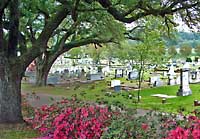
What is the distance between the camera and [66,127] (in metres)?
7.85

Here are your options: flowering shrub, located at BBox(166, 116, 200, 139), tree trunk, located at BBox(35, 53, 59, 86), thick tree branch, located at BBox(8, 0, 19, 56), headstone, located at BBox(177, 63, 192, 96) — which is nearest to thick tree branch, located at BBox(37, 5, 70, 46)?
thick tree branch, located at BBox(8, 0, 19, 56)

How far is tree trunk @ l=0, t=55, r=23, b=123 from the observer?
1154 cm

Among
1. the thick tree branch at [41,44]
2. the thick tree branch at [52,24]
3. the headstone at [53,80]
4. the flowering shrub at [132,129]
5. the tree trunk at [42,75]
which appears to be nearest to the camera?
the flowering shrub at [132,129]

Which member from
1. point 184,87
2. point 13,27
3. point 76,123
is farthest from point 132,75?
point 76,123

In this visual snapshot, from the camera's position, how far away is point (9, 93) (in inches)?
457

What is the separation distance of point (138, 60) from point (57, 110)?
1375cm

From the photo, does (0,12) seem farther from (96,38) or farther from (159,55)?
(96,38)

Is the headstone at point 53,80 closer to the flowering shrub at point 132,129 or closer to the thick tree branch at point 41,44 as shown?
the thick tree branch at point 41,44

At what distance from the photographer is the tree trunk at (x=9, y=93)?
11.5 metres

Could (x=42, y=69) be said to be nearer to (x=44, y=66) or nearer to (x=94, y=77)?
(x=44, y=66)

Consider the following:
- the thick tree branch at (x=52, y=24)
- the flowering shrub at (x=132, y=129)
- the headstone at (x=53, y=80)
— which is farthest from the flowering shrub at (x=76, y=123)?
the headstone at (x=53, y=80)

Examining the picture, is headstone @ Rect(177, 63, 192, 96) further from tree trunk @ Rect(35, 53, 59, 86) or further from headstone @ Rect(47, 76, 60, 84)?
headstone @ Rect(47, 76, 60, 84)

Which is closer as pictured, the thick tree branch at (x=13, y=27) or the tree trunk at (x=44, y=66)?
the thick tree branch at (x=13, y=27)

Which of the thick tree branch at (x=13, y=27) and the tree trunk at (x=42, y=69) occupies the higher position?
the thick tree branch at (x=13, y=27)
